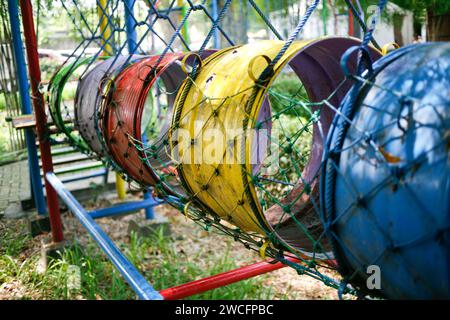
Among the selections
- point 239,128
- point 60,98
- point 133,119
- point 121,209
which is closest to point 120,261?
point 133,119

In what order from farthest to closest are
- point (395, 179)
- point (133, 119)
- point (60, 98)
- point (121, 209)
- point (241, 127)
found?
1. point (121, 209)
2. point (60, 98)
3. point (133, 119)
4. point (241, 127)
5. point (395, 179)

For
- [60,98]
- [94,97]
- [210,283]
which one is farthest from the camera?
[60,98]

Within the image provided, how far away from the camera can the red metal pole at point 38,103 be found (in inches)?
124

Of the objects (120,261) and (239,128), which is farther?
(120,261)

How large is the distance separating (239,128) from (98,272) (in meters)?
2.47

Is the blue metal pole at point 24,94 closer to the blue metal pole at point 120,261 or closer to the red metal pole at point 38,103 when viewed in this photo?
the red metal pole at point 38,103

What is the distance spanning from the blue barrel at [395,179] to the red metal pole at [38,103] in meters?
2.69

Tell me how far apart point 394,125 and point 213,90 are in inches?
25.3

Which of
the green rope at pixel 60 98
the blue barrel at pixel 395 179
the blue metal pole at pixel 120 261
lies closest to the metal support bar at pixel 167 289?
the blue metal pole at pixel 120 261

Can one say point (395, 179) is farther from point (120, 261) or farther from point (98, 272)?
point (98, 272)

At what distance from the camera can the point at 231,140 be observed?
1234 millimetres

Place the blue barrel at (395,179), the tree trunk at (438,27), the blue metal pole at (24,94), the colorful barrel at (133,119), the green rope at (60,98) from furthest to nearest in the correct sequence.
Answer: the blue metal pole at (24,94), the tree trunk at (438,27), the green rope at (60,98), the colorful barrel at (133,119), the blue barrel at (395,179)

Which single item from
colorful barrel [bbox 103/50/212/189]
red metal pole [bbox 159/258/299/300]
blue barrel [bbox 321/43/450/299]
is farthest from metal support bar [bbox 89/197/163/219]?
blue barrel [bbox 321/43/450/299]

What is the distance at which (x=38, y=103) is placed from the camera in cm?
329
